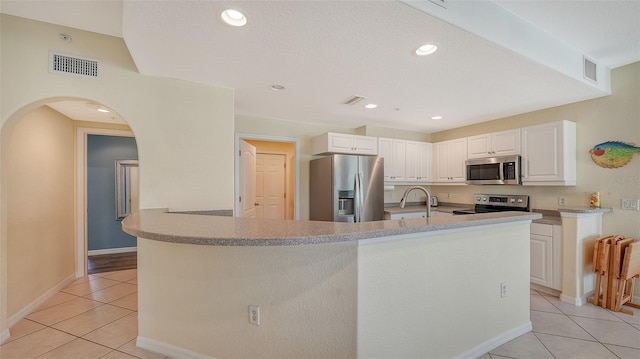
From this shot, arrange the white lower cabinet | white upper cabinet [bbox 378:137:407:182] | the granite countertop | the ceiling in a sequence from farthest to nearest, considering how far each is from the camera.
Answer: white upper cabinet [bbox 378:137:407:182] < the white lower cabinet < the ceiling < the granite countertop

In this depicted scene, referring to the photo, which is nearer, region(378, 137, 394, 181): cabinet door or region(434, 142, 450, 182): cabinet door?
region(378, 137, 394, 181): cabinet door

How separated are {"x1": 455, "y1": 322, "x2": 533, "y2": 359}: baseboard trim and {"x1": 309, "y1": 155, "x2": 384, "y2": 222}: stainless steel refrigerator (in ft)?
6.64

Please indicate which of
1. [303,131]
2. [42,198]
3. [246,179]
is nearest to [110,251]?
[42,198]

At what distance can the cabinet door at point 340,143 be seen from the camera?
151 inches

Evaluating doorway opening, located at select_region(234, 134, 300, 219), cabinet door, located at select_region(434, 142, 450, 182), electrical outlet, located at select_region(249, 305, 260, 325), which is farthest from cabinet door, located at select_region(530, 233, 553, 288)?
doorway opening, located at select_region(234, 134, 300, 219)

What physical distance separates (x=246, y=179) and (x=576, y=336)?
12.6ft

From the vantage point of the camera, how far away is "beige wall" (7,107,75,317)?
243 centimetres

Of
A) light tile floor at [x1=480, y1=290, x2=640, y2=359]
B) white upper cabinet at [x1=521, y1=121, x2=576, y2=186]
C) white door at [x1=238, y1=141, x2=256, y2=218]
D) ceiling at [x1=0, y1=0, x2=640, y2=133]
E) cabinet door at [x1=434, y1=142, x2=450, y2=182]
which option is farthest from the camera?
cabinet door at [x1=434, y1=142, x2=450, y2=182]

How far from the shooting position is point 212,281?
1668mm

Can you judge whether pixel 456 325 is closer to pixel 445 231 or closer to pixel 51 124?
pixel 445 231

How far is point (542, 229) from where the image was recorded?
3.02 metres

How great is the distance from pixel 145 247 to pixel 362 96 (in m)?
2.48

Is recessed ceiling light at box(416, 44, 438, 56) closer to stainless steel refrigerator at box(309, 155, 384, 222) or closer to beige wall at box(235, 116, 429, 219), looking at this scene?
stainless steel refrigerator at box(309, 155, 384, 222)

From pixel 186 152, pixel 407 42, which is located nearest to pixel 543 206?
pixel 407 42
